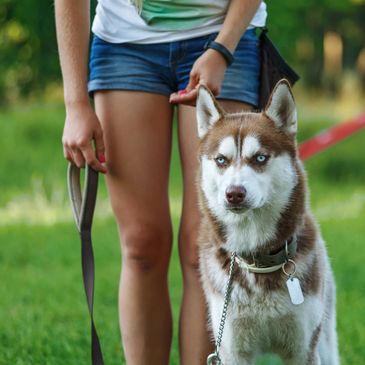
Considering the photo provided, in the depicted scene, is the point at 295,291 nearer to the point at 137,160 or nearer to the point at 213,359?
the point at 213,359

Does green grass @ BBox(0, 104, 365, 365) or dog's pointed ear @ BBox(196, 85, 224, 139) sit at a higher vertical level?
dog's pointed ear @ BBox(196, 85, 224, 139)

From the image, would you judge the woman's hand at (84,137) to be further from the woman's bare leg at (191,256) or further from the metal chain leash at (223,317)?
the metal chain leash at (223,317)

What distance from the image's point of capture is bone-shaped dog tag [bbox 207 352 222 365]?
3740 mm

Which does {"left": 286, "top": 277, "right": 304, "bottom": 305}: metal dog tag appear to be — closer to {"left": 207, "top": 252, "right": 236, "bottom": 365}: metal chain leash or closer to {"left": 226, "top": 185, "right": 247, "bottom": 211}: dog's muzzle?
{"left": 207, "top": 252, "right": 236, "bottom": 365}: metal chain leash

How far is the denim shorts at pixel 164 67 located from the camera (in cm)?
386

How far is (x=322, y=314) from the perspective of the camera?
3.84m

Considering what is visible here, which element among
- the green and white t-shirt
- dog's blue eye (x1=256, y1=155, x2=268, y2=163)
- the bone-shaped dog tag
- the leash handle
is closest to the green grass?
the bone-shaped dog tag

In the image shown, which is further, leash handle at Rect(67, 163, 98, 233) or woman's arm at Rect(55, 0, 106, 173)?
leash handle at Rect(67, 163, 98, 233)

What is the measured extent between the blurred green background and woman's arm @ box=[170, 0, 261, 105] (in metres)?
1.44

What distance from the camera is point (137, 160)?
3920mm

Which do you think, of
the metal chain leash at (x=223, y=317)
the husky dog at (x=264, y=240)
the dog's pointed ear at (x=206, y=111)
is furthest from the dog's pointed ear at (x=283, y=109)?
the metal chain leash at (x=223, y=317)

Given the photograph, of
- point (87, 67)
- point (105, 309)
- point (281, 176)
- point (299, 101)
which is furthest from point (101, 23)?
point (299, 101)

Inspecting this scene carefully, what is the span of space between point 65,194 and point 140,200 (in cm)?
729

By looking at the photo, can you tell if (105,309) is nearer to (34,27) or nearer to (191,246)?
(191,246)
